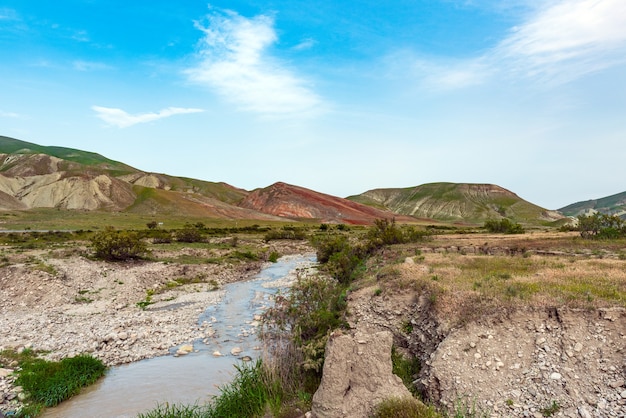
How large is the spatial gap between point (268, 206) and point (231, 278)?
131 m

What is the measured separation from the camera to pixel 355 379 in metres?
11.6

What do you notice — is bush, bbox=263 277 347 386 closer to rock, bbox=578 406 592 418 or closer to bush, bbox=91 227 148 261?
rock, bbox=578 406 592 418

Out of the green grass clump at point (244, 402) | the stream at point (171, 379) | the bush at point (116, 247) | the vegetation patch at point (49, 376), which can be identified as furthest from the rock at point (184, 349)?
the bush at point (116, 247)

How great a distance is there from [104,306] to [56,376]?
14311 mm

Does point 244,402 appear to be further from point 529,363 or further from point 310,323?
point 529,363

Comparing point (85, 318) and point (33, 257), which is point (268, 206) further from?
point (85, 318)

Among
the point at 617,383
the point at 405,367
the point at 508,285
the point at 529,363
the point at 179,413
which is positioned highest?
the point at 508,285

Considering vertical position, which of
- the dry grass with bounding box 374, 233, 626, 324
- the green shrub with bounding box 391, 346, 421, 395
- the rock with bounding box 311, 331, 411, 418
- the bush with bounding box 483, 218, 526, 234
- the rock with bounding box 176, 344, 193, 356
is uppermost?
the bush with bounding box 483, 218, 526, 234

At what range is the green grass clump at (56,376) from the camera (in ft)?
48.9

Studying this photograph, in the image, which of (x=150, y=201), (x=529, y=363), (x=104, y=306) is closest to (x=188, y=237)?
(x=104, y=306)

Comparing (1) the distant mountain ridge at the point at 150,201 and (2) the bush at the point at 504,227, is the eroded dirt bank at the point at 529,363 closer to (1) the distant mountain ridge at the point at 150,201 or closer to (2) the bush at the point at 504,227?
(2) the bush at the point at 504,227

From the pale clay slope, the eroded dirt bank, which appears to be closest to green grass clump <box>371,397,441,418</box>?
the eroded dirt bank

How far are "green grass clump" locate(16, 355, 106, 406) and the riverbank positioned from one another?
0.60 meters

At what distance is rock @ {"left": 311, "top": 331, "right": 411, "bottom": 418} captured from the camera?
1084 centimetres
